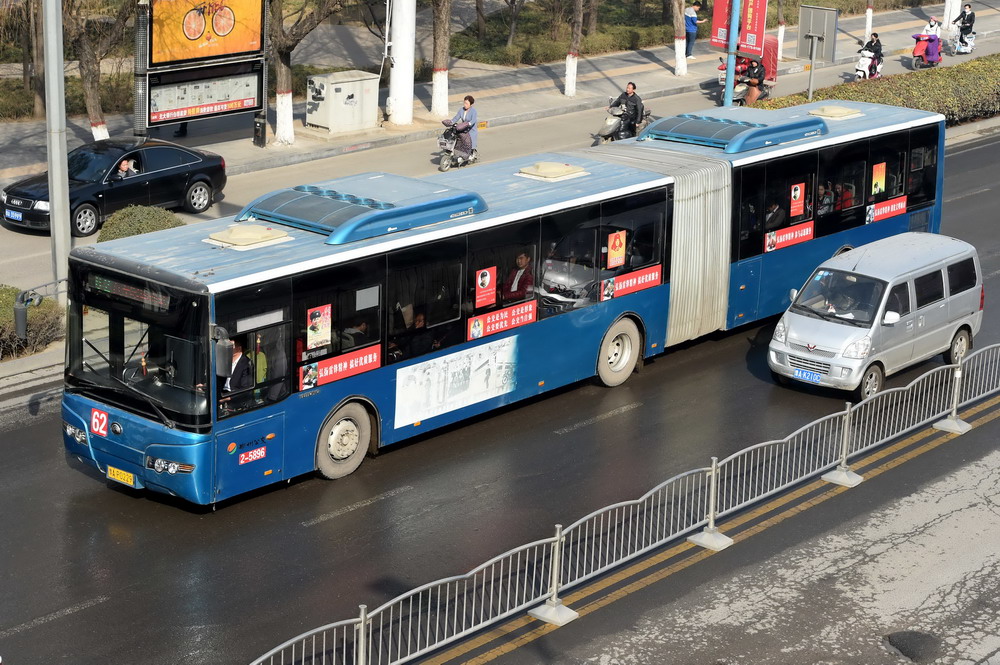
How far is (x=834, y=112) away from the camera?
21.6 metres

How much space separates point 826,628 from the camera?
11820 mm

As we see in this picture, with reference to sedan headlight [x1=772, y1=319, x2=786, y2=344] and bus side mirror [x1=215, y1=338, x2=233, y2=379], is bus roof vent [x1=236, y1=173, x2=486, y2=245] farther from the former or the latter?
sedan headlight [x1=772, y1=319, x2=786, y2=344]

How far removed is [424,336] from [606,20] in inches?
1420

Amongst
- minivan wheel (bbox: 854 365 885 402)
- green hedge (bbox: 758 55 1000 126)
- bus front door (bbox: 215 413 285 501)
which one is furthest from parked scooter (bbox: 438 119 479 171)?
bus front door (bbox: 215 413 285 501)

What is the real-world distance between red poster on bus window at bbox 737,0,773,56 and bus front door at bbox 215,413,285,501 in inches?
776

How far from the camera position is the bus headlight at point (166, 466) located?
13078mm

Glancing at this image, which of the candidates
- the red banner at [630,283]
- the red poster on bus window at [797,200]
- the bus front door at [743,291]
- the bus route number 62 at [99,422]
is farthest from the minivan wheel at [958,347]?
the bus route number 62 at [99,422]

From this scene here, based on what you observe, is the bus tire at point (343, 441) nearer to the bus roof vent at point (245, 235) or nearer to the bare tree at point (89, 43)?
the bus roof vent at point (245, 235)

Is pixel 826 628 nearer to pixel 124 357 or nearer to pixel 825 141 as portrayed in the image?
pixel 124 357

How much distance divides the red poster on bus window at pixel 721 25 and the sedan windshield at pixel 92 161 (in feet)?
45.1

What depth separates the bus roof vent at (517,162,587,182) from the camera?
17.4 m

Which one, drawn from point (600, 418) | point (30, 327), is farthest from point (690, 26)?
point (30, 327)

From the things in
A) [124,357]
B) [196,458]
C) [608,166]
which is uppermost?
[608,166]

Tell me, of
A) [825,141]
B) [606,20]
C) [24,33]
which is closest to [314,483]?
[825,141]
